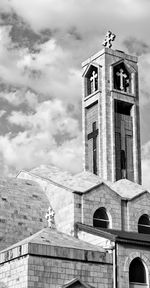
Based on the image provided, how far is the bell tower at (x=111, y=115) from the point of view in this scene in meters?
54.8

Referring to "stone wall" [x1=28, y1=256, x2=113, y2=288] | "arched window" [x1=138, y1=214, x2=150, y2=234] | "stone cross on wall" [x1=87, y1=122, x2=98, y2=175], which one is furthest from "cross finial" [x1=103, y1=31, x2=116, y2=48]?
"stone wall" [x1=28, y1=256, x2=113, y2=288]

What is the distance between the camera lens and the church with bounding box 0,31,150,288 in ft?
96.5

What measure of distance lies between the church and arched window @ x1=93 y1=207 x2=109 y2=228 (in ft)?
0.21

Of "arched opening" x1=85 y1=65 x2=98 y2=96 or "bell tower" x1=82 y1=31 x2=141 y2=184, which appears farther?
"arched opening" x1=85 y1=65 x2=98 y2=96

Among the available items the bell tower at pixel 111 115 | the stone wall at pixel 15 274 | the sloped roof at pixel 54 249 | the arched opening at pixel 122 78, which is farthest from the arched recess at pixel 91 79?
the stone wall at pixel 15 274

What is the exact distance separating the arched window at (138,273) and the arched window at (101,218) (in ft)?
18.9

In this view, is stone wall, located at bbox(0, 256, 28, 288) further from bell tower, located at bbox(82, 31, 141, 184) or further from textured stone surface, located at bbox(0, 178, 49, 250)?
bell tower, located at bbox(82, 31, 141, 184)

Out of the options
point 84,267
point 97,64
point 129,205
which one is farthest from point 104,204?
point 97,64

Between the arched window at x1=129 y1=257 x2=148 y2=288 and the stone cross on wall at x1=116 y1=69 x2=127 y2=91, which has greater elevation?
the stone cross on wall at x1=116 y1=69 x2=127 y2=91

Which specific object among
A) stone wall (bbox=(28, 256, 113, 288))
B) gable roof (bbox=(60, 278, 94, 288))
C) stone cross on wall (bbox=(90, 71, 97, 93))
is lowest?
gable roof (bbox=(60, 278, 94, 288))

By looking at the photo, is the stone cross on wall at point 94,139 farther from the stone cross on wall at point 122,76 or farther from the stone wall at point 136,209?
the stone wall at point 136,209

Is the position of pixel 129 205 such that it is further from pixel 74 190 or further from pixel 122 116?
pixel 122 116

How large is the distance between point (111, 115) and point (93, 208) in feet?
61.6

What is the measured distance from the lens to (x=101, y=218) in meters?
38.9
